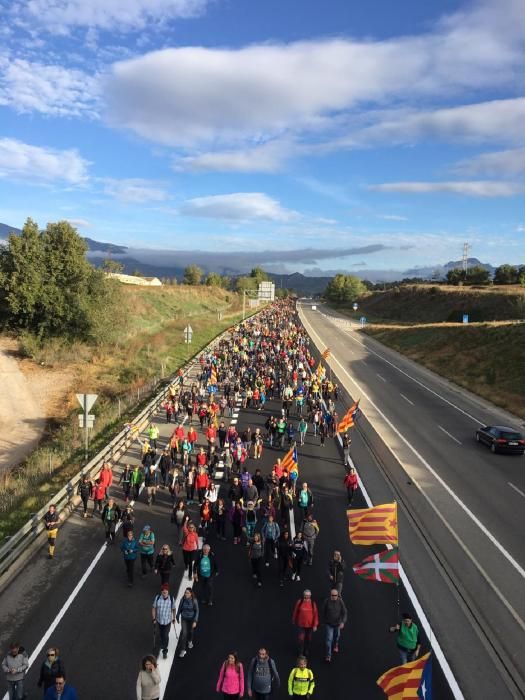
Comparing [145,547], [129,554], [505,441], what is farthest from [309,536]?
[505,441]

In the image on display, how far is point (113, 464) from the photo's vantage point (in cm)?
1909

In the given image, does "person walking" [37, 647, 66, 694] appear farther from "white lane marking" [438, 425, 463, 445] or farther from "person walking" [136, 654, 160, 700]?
"white lane marking" [438, 425, 463, 445]

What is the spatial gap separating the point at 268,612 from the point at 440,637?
3.30 metres

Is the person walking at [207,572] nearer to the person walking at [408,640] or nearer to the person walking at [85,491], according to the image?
the person walking at [408,640]

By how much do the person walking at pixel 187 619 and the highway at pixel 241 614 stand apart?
0.62ft

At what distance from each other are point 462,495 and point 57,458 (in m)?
15.1

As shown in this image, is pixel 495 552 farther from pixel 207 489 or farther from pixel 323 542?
pixel 207 489

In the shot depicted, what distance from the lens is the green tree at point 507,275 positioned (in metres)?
123

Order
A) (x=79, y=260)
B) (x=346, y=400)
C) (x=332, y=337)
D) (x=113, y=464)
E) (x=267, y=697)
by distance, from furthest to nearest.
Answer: (x=332, y=337)
(x=79, y=260)
(x=346, y=400)
(x=113, y=464)
(x=267, y=697)

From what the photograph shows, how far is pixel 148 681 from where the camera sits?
766 centimetres

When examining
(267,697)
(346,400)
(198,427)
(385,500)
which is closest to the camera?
(267,697)

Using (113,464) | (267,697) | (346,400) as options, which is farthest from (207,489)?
(346,400)

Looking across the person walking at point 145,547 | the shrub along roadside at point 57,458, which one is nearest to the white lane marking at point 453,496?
the person walking at point 145,547

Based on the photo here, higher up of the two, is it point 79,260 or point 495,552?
point 79,260
